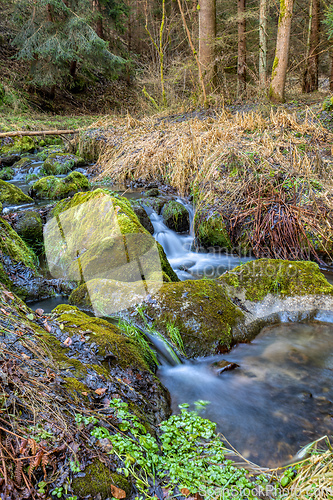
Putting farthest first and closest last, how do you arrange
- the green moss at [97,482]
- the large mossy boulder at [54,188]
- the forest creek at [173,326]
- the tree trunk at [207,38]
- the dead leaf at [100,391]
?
the tree trunk at [207,38], the large mossy boulder at [54,188], the dead leaf at [100,391], the forest creek at [173,326], the green moss at [97,482]

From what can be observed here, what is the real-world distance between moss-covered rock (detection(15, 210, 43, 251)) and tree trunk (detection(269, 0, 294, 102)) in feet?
30.6

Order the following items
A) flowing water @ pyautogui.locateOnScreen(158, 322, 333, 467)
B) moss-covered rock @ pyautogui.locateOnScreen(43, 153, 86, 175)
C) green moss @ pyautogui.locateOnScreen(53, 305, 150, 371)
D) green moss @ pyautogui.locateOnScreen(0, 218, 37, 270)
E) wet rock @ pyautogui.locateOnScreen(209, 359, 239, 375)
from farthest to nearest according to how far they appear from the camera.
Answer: moss-covered rock @ pyautogui.locateOnScreen(43, 153, 86, 175) < green moss @ pyautogui.locateOnScreen(0, 218, 37, 270) < wet rock @ pyautogui.locateOnScreen(209, 359, 239, 375) < green moss @ pyautogui.locateOnScreen(53, 305, 150, 371) < flowing water @ pyautogui.locateOnScreen(158, 322, 333, 467)

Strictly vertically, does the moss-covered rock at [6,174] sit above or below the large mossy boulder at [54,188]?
above

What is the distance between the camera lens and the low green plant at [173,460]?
73.9 inches

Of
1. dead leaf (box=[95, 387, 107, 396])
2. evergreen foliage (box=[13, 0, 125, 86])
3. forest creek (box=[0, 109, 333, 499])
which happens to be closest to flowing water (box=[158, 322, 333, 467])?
forest creek (box=[0, 109, 333, 499])

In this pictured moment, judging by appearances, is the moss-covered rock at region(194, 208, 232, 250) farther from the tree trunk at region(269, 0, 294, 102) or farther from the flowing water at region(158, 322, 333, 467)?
the tree trunk at region(269, 0, 294, 102)

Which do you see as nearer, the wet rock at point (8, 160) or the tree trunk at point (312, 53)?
the wet rock at point (8, 160)

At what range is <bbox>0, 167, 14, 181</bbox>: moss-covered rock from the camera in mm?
10167

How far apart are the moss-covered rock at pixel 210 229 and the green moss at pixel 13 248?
3.04 meters

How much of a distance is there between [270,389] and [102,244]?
8.88 ft

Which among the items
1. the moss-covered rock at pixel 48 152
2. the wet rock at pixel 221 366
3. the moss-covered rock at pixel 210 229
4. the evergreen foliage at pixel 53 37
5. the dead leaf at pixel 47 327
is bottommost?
the wet rock at pixel 221 366

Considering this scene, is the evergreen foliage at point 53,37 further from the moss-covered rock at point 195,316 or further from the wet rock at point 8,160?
the moss-covered rock at point 195,316

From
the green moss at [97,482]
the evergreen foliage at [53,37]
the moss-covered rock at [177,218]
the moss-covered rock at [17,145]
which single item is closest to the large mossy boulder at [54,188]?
the moss-covered rock at [177,218]

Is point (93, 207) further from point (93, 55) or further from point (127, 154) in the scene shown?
point (93, 55)
